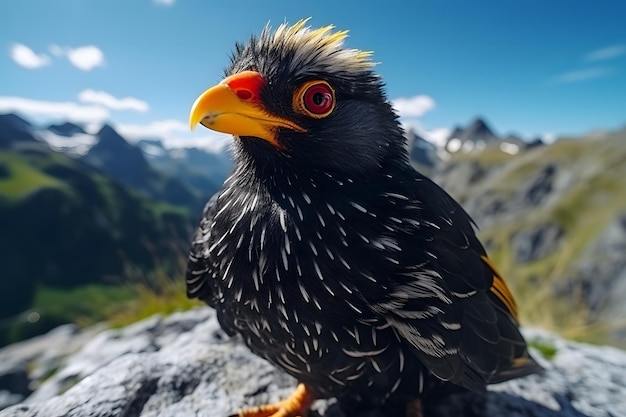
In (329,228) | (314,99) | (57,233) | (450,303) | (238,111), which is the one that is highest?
(314,99)

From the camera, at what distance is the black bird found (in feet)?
8.34

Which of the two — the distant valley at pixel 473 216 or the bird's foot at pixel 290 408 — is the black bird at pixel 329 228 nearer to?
the bird's foot at pixel 290 408

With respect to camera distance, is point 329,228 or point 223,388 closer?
point 329,228

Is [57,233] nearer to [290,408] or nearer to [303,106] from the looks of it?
[290,408]

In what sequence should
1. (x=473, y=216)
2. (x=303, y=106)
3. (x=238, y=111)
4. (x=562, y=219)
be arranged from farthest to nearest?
(x=562, y=219), (x=473, y=216), (x=303, y=106), (x=238, y=111)

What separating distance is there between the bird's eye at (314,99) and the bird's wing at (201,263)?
42.7 inches

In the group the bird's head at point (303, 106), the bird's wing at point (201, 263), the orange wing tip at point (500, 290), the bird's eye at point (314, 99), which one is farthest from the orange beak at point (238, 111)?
the orange wing tip at point (500, 290)

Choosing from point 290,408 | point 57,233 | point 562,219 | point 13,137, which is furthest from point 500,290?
point 13,137

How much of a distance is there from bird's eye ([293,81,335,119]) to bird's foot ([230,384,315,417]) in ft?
7.20

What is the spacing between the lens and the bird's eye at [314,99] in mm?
2525

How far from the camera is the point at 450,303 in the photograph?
9.16 ft

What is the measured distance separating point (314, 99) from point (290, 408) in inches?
93.2

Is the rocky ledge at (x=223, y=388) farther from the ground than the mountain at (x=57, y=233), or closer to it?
farther from the ground

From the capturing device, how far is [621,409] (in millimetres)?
4188
